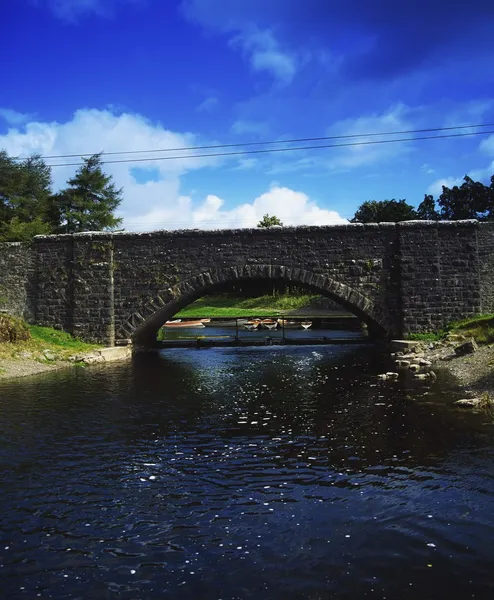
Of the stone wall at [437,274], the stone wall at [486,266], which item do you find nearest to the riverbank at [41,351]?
the stone wall at [437,274]

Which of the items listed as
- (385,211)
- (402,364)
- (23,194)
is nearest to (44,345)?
(402,364)

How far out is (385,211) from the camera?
2835 inches

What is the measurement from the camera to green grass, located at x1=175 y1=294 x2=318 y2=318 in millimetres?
63062

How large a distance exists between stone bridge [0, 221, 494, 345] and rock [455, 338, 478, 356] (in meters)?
5.09

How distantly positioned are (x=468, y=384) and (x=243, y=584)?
35.8ft

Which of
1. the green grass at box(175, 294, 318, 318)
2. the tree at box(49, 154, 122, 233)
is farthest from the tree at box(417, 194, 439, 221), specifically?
the tree at box(49, 154, 122, 233)

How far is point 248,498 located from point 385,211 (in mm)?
69394

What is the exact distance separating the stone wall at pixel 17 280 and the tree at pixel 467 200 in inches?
2491

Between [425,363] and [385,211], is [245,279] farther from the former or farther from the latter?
[385,211]

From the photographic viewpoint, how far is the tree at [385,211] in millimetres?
69500

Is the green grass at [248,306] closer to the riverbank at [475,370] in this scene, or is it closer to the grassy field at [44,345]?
the grassy field at [44,345]

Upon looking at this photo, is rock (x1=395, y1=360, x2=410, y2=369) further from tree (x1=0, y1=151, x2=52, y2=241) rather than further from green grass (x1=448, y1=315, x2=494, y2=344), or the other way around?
tree (x1=0, y1=151, x2=52, y2=241)

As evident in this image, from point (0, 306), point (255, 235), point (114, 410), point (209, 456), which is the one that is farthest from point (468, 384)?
point (0, 306)

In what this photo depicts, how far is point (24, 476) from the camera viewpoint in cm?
792
